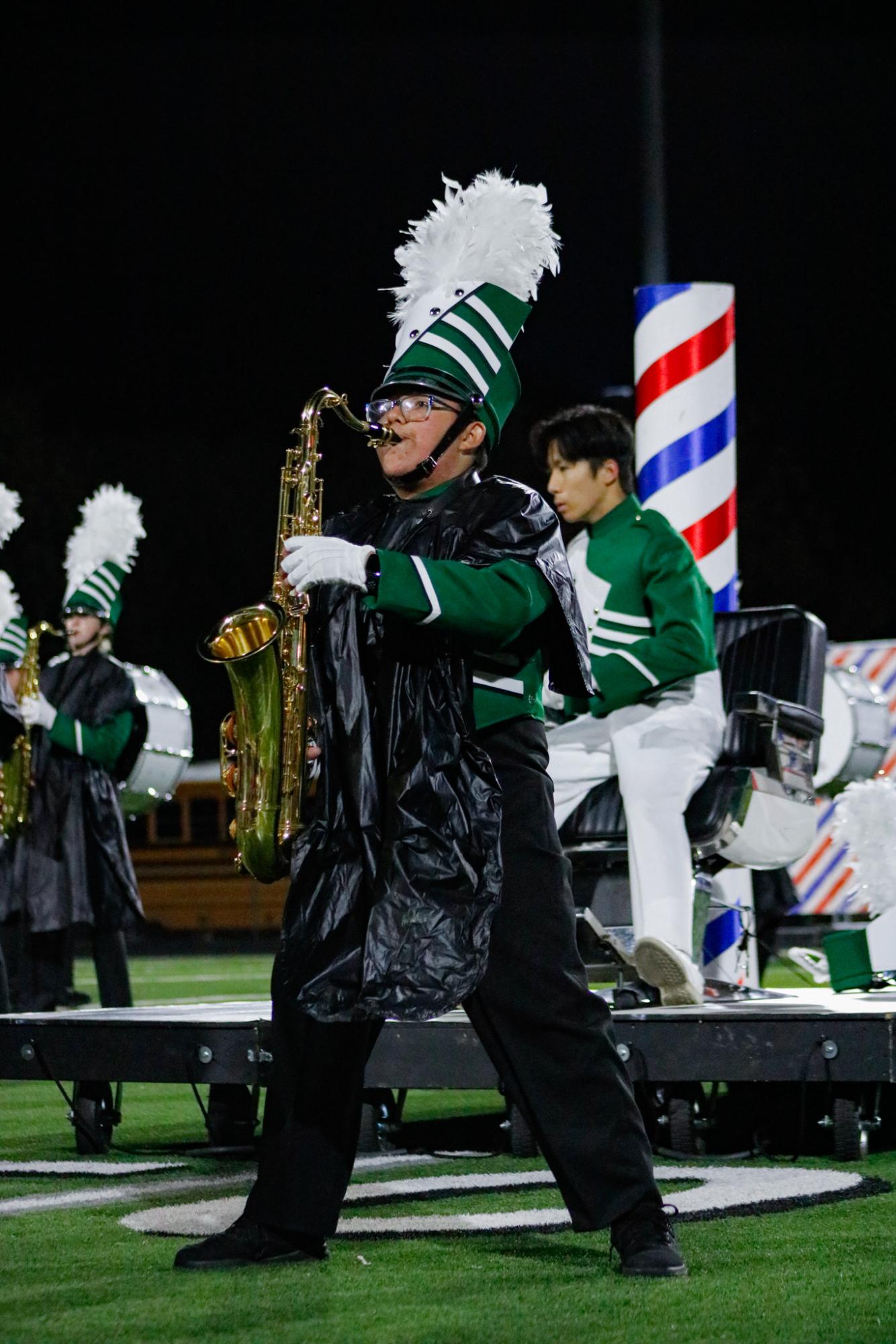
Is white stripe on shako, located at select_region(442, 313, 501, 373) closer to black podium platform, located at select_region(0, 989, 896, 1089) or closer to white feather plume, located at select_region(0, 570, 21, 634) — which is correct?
black podium platform, located at select_region(0, 989, 896, 1089)

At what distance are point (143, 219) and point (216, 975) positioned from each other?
22.2 m

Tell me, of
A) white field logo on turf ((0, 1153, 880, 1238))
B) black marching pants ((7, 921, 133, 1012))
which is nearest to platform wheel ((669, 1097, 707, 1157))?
white field logo on turf ((0, 1153, 880, 1238))

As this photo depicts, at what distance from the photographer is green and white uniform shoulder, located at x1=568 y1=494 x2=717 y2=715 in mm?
6180

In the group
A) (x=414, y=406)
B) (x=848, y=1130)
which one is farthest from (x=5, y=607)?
(x=414, y=406)

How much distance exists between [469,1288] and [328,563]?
1377 millimetres

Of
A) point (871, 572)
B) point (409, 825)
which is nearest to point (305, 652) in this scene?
point (409, 825)

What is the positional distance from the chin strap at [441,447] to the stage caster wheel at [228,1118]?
2379 mm

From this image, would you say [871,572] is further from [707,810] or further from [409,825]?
[409,825]

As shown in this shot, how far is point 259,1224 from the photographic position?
12.8 feet

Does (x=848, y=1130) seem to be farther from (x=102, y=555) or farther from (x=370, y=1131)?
(x=102, y=555)

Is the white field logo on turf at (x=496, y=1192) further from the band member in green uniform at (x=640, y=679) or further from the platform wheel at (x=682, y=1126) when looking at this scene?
the band member in green uniform at (x=640, y=679)

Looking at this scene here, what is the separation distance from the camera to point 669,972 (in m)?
5.68

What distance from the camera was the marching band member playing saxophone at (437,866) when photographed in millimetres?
3711

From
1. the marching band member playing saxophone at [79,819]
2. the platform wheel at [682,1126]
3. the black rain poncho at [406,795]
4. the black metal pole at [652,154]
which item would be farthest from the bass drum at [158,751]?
the black rain poncho at [406,795]
